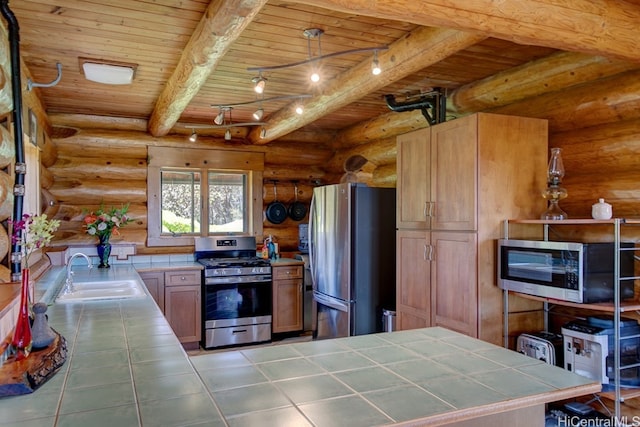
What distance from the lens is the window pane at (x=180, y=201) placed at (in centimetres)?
538

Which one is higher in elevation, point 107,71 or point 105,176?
point 107,71

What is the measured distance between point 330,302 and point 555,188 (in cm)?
228

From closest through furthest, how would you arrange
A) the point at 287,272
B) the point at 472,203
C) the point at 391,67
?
1. the point at 391,67
2. the point at 472,203
3. the point at 287,272

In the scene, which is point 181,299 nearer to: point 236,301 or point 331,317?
point 236,301

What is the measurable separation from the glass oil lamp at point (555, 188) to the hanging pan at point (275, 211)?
3.40m

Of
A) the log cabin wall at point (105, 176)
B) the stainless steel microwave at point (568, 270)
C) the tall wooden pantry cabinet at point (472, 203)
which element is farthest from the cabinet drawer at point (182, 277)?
the stainless steel microwave at point (568, 270)

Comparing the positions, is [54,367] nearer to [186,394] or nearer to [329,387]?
[186,394]

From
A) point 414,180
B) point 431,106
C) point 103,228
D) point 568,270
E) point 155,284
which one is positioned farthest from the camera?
point 155,284

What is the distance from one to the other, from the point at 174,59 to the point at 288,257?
3.14m

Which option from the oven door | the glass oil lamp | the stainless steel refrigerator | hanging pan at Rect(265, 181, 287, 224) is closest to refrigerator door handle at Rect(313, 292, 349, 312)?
the stainless steel refrigerator

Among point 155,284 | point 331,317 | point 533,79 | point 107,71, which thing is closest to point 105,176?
point 155,284

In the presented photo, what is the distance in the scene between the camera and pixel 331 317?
443cm

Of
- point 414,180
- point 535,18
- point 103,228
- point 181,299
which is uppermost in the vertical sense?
point 535,18

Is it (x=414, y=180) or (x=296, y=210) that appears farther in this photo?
(x=296, y=210)
